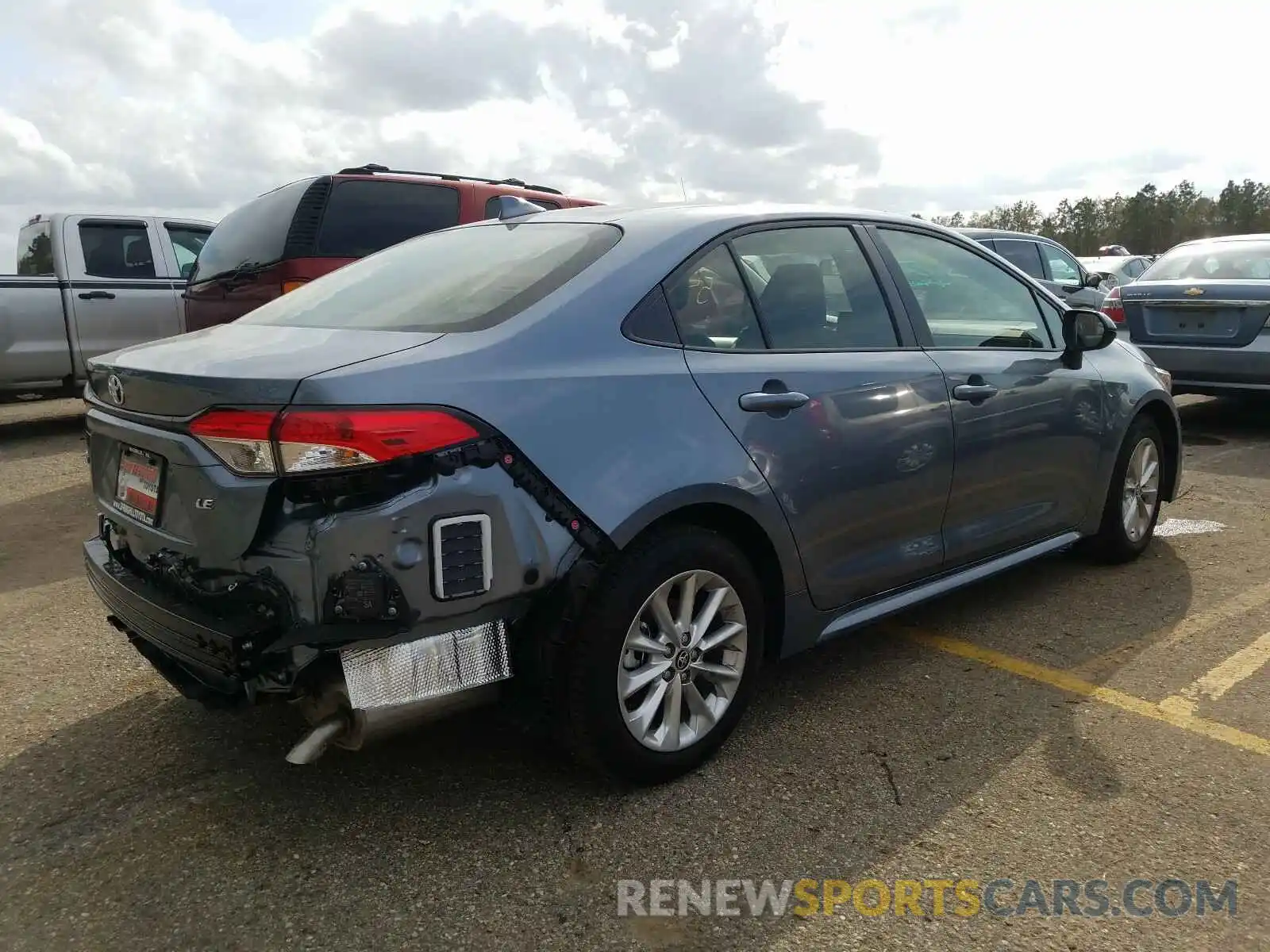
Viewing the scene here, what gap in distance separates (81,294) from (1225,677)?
8590 millimetres

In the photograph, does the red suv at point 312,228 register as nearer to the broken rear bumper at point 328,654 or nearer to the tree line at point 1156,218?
the broken rear bumper at point 328,654

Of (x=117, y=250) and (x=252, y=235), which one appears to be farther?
(x=117, y=250)

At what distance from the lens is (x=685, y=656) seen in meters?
2.72

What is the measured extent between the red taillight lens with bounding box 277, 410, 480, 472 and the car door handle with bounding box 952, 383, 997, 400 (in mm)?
2056

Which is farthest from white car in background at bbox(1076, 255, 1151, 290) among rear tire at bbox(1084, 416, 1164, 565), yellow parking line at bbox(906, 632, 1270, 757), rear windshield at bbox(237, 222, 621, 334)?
rear windshield at bbox(237, 222, 621, 334)

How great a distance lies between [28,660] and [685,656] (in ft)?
8.30

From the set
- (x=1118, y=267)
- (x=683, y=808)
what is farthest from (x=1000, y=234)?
(x=683, y=808)

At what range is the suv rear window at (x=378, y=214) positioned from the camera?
5918mm

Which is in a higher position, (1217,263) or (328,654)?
(1217,263)

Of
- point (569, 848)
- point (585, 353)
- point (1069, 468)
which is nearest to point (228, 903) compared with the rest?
point (569, 848)

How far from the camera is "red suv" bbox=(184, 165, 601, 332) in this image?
228 inches

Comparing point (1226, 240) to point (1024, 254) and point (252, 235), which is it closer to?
point (1024, 254)

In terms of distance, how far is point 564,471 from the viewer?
7.89ft

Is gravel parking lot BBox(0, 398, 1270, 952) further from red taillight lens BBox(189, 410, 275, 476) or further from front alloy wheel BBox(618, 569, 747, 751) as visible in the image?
red taillight lens BBox(189, 410, 275, 476)
